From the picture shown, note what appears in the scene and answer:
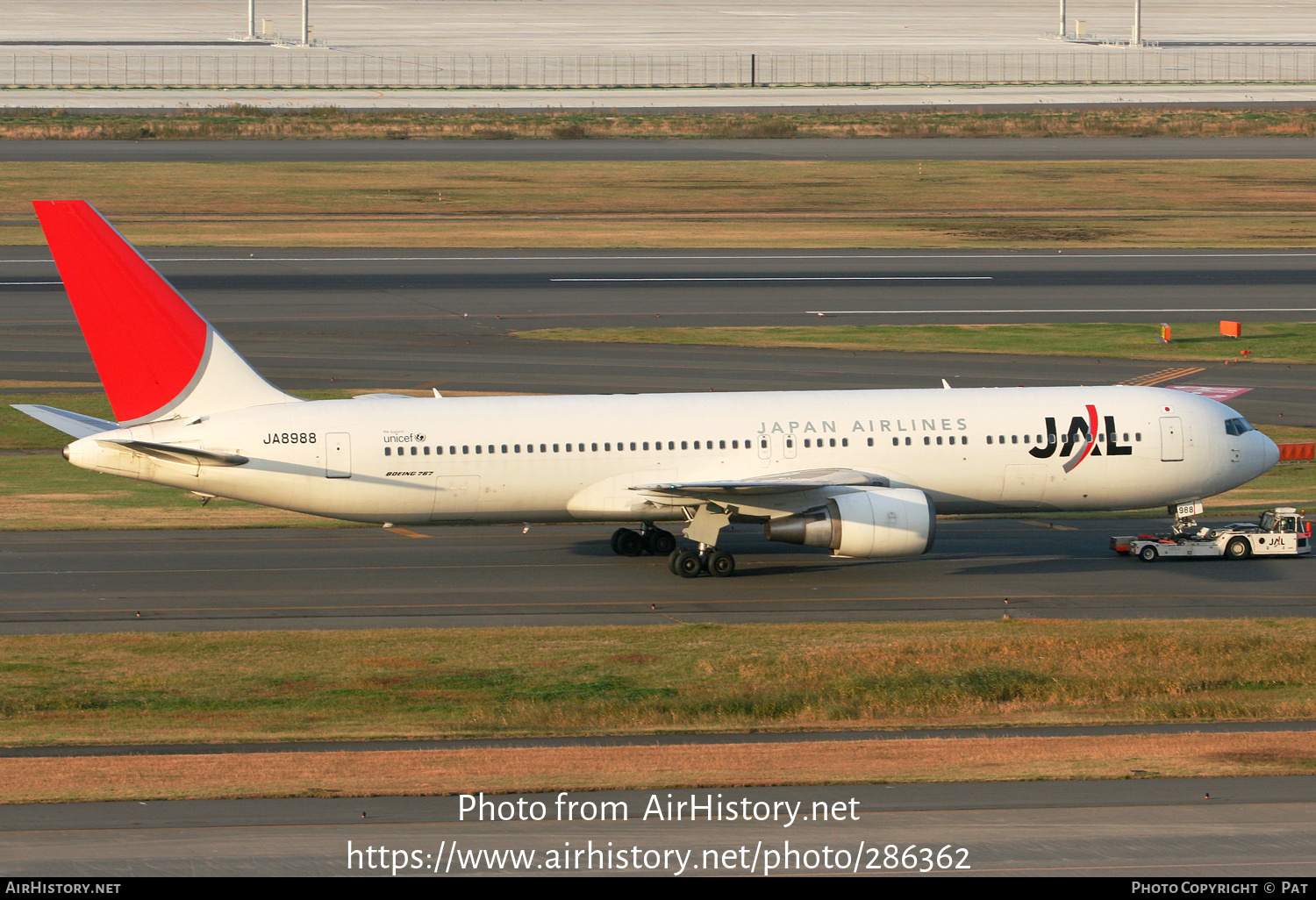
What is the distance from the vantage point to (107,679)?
3391 centimetres

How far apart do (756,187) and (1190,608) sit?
80729 mm

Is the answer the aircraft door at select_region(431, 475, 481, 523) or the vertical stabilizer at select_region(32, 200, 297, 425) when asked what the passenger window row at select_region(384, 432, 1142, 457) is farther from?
the vertical stabilizer at select_region(32, 200, 297, 425)

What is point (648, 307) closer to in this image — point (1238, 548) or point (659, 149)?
point (1238, 548)

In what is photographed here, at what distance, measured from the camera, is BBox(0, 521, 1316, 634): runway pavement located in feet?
130

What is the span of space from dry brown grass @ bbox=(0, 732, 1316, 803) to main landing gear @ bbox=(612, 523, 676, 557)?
668 inches

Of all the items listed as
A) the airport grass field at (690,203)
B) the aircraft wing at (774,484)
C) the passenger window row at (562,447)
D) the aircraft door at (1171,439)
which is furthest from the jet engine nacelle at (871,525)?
the airport grass field at (690,203)

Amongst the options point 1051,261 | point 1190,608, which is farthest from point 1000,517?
point 1051,261

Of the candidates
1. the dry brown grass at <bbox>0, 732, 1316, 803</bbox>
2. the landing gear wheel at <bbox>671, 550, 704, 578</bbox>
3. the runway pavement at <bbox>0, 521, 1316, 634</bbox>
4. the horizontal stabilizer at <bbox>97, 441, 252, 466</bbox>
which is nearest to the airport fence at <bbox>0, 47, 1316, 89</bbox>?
the runway pavement at <bbox>0, 521, 1316, 634</bbox>

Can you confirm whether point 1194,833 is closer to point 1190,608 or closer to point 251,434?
point 1190,608

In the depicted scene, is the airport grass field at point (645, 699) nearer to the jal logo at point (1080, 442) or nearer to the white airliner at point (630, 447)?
the white airliner at point (630, 447)

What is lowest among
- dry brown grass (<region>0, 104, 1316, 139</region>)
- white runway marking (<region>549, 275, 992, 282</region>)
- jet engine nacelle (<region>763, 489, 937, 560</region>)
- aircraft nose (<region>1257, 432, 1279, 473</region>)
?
jet engine nacelle (<region>763, 489, 937, 560</region>)

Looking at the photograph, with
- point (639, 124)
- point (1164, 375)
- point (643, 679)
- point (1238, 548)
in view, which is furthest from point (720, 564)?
point (639, 124)

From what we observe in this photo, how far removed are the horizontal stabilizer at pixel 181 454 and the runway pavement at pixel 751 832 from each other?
16.6 m

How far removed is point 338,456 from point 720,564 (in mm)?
10602
